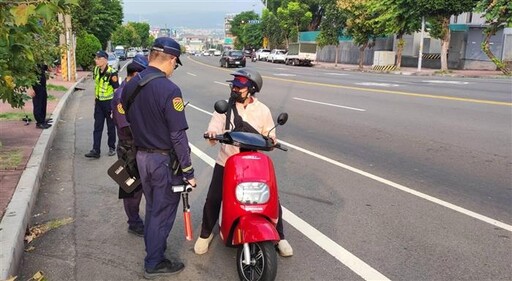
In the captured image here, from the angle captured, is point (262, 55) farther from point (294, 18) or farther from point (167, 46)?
point (167, 46)

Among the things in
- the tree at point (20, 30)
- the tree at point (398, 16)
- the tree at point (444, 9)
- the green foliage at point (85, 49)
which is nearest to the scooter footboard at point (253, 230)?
the tree at point (20, 30)

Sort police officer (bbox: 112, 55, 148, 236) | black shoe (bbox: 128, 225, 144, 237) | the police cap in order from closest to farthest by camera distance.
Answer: the police cap < police officer (bbox: 112, 55, 148, 236) < black shoe (bbox: 128, 225, 144, 237)

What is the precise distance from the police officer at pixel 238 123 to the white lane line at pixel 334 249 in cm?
40

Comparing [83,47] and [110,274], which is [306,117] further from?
[83,47]

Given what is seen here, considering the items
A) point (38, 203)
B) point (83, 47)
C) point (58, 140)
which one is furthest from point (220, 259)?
point (83, 47)

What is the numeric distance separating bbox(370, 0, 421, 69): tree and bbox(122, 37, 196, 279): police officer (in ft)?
112

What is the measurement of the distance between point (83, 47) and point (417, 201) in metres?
29.2

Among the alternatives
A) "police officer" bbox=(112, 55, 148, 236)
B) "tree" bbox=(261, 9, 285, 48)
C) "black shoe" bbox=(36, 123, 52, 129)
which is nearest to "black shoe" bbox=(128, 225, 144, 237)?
"police officer" bbox=(112, 55, 148, 236)

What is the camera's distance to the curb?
12.5 feet

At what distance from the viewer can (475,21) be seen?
42.2 meters

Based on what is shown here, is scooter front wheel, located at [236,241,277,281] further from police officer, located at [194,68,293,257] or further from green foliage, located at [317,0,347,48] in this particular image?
green foliage, located at [317,0,347,48]

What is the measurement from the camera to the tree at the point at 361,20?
4026 centimetres

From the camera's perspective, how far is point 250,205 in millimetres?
3701

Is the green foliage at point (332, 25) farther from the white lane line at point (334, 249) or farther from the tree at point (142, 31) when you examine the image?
the tree at point (142, 31)
